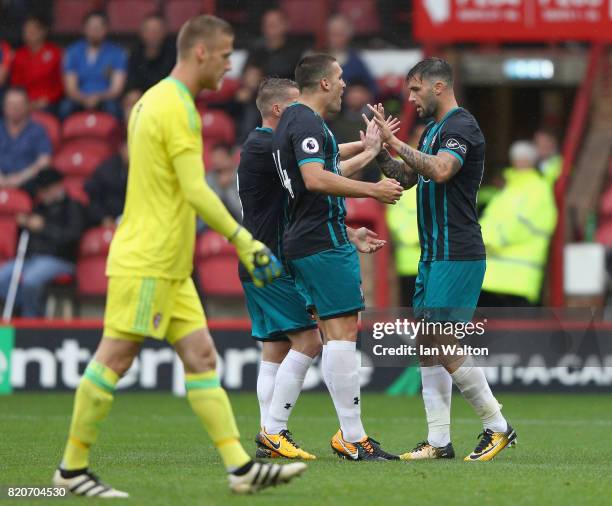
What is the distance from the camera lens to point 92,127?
1563cm

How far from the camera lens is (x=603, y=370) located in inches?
517

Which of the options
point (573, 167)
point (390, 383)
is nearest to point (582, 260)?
point (573, 167)

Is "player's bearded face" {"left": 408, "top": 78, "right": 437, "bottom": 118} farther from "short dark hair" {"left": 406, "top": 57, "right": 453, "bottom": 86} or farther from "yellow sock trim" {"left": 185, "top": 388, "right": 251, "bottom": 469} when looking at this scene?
"yellow sock trim" {"left": 185, "top": 388, "right": 251, "bottom": 469}

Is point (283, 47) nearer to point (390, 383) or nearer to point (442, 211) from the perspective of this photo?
point (390, 383)

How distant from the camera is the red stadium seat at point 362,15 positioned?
53.5 ft

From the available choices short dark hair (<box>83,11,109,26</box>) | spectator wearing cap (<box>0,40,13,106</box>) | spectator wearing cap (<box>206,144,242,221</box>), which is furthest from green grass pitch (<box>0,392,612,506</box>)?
short dark hair (<box>83,11,109,26</box>)

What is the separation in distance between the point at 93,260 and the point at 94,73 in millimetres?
2466

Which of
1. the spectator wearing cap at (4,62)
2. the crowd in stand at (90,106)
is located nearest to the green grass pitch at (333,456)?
the crowd in stand at (90,106)

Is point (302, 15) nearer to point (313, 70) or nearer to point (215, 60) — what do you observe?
point (313, 70)

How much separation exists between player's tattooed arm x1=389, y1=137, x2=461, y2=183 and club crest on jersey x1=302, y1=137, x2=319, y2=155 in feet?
1.38

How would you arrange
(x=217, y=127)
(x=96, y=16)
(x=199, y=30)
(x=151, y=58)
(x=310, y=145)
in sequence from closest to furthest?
(x=199, y=30) → (x=310, y=145) → (x=217, y=127) → (x=151, y=58) → (x=96, y=16)

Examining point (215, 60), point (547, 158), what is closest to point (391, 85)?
point (547, 158)

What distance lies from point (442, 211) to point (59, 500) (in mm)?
2934

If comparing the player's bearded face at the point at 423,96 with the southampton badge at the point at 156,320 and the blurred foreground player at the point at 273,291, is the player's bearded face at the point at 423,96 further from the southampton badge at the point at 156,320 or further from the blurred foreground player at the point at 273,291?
the southampton badge at the point at 156,320
